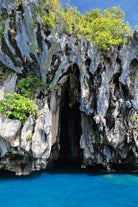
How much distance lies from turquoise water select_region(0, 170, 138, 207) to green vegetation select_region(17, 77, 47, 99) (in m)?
4.66

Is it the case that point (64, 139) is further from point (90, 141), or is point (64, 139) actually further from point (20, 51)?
point (20, 51)

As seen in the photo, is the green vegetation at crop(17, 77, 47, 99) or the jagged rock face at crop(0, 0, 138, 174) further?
the green vegetation at crop(17, 77, 47, 99)

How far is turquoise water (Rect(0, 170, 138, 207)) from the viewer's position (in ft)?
28.2

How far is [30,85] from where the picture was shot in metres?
13.3

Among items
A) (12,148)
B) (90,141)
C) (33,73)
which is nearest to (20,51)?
(33,73)

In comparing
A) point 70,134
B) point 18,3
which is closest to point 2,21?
point 18,3

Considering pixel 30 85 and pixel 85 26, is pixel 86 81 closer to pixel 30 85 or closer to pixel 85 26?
pixel 30 85

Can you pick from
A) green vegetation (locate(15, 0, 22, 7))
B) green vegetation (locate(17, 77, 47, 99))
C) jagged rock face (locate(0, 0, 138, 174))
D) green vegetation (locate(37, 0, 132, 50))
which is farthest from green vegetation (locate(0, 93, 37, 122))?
green vegetation (locate(15, 0, 22, 7))

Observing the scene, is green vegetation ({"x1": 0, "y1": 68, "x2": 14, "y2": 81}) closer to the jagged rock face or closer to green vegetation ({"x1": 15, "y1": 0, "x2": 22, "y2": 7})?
the jagged rock face

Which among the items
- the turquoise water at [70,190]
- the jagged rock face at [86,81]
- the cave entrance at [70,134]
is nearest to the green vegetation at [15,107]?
the jagged rock face at [86,81]

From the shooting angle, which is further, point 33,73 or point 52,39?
point 33,73

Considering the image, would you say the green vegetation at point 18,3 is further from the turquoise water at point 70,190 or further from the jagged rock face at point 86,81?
the turquoise water at point 70,190

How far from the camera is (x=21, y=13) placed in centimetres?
1259

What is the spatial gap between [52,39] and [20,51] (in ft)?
6.62
